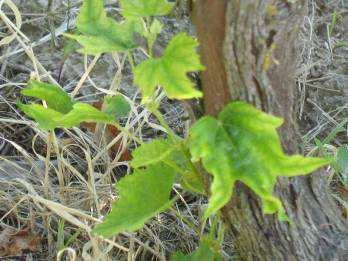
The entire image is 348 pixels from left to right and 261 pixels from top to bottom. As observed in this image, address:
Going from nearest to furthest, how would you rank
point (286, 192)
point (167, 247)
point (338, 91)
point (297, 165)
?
point (297, 165) < point (286, 192) < point (167, 247) < point (338, 91)

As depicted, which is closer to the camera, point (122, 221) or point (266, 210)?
point (266, 210)

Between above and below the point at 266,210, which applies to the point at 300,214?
below

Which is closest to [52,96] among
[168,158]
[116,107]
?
[116,107]

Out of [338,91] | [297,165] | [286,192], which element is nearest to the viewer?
[297,165]

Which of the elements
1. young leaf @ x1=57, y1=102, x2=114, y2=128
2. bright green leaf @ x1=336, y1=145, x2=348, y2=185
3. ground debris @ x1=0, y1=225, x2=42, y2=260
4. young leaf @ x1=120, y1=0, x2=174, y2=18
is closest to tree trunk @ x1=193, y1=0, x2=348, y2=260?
young leaf @ x1=120, y1=0, x2=174, y2=18

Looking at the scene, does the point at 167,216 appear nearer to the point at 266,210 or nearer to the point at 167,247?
the point at 167,247

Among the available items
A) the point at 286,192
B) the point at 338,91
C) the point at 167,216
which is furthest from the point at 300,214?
the point at 338,91

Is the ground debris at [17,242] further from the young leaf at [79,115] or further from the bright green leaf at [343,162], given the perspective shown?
the bright green leaf at [343,162]
